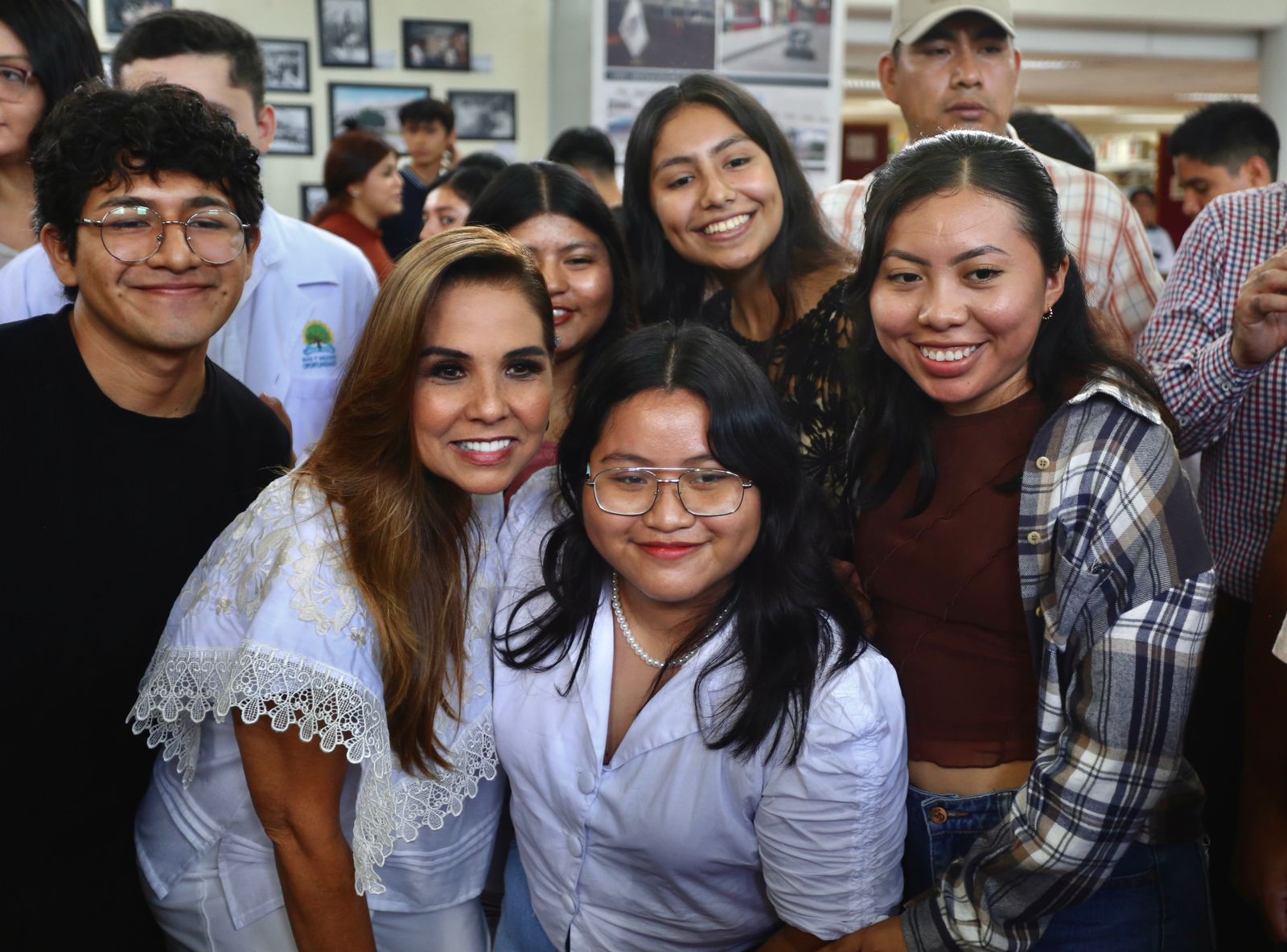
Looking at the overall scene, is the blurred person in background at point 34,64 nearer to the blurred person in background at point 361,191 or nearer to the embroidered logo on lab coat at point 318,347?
the embroidered logo on lab coat at point 318,347

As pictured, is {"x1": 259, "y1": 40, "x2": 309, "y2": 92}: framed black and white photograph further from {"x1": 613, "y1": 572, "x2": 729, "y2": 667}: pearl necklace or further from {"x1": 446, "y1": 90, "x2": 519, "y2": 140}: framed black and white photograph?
{"x1": 613, "y1": 572, "x2": 729, "y2": 667}: pearl necklace

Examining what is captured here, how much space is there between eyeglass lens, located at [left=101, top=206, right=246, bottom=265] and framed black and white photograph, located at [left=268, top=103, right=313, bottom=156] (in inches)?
217

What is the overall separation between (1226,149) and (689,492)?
378cm

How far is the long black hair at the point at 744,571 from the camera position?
1.74 metres

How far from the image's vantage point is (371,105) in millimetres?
7160

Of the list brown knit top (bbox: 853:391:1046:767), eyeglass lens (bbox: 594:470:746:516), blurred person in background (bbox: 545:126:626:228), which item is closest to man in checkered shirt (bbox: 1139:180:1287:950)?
brown knit top (bbox: 853:391:1046:767)

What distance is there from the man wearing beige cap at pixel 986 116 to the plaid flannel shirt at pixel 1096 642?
1368mm

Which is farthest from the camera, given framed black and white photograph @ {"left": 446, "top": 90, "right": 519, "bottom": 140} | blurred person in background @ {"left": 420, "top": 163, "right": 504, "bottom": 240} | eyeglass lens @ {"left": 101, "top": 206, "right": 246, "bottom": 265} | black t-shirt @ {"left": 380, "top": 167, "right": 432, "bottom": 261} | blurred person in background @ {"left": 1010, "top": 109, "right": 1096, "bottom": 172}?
framed black and white photograph @ {"left": 446, "top": 90, "right": 519, "bottom": 140}

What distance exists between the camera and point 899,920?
1.72 m

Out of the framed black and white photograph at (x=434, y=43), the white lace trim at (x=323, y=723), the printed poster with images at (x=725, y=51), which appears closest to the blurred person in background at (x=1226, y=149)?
the printed poster with images at (x=725, y=51)

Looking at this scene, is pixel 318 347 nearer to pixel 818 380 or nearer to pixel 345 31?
pixel 818 380

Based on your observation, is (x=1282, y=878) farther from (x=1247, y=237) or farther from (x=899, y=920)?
(x=1247, y=237)

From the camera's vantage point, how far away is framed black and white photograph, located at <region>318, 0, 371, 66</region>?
7066mm

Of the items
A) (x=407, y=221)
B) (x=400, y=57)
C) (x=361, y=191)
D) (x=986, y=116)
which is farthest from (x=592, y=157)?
(x=400, y=57)
